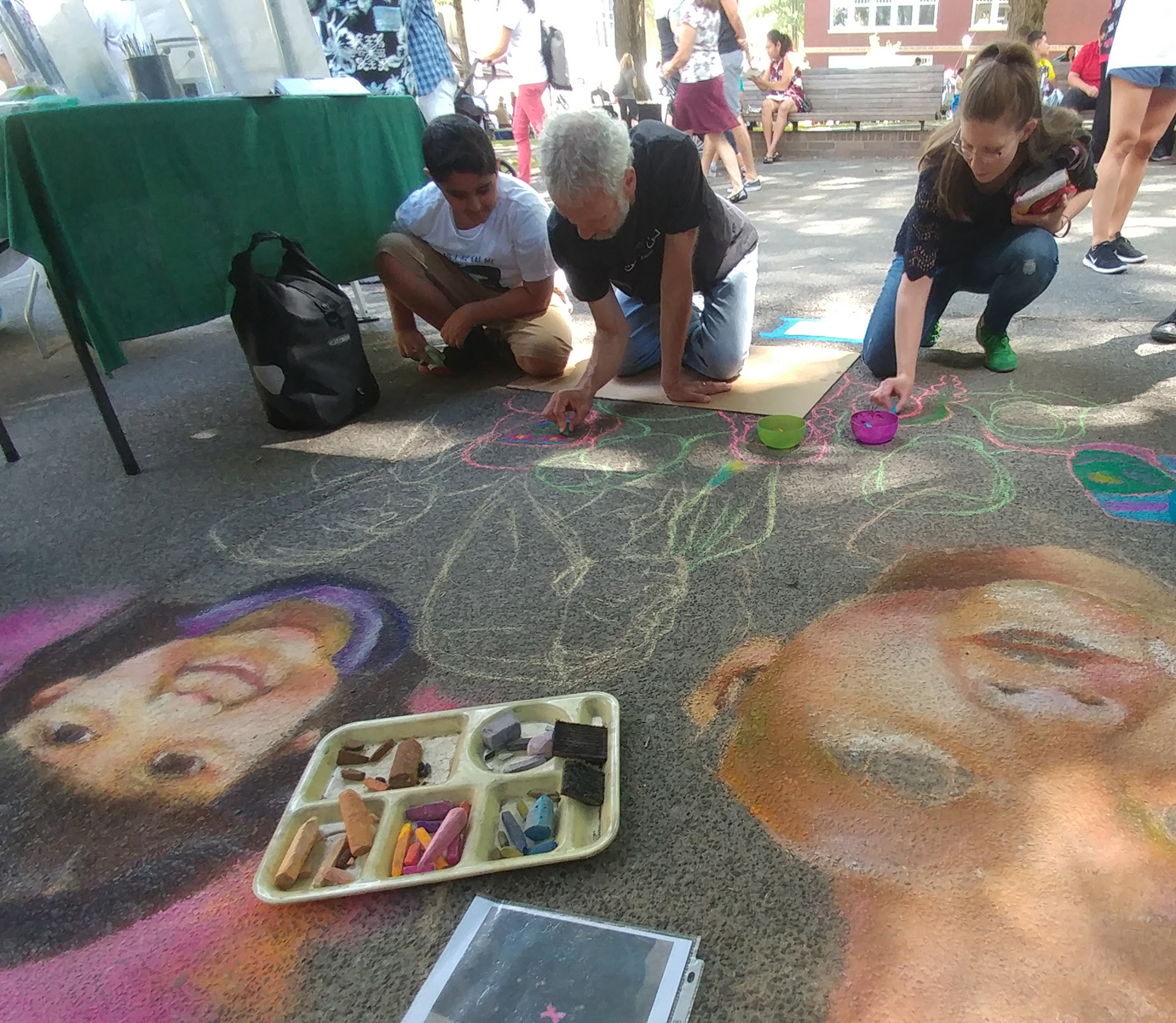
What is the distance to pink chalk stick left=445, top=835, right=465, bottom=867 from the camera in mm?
1074

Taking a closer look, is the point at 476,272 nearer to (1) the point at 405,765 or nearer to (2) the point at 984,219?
(2) the point at 984,219

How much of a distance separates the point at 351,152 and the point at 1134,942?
111 inches

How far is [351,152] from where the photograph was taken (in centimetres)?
261

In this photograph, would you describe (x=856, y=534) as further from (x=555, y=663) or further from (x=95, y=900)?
(x=95, y=900)

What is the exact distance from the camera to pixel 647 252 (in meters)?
2.25

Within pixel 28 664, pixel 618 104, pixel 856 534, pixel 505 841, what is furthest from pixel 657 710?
pixel 618 104

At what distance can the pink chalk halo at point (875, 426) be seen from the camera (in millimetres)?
2064

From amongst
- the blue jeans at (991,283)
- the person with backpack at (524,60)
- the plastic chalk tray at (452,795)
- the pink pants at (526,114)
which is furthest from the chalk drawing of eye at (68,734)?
the pink pants at (526,114)

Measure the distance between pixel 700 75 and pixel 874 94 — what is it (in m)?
3.94

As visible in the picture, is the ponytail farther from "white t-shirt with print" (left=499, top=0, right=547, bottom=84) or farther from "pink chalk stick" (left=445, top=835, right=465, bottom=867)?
"white t-shirt with print" (left=499, top=0, right=547, bottom=84)

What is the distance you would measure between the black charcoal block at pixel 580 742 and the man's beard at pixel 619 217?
1253mm

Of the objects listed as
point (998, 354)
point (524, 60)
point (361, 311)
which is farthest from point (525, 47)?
point (998, 354)

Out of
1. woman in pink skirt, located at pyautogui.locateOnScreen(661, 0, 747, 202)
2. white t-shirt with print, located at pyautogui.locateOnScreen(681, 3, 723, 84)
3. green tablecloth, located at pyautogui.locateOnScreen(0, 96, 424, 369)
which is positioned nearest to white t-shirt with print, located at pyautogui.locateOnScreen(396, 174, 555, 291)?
green tablecloth, located at pyautogui.locateOnScreen(0, 96, 424, 369)

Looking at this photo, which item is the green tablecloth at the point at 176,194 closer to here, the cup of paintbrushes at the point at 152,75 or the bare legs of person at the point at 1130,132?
the cup of paintbrushes at the point at 152,75
